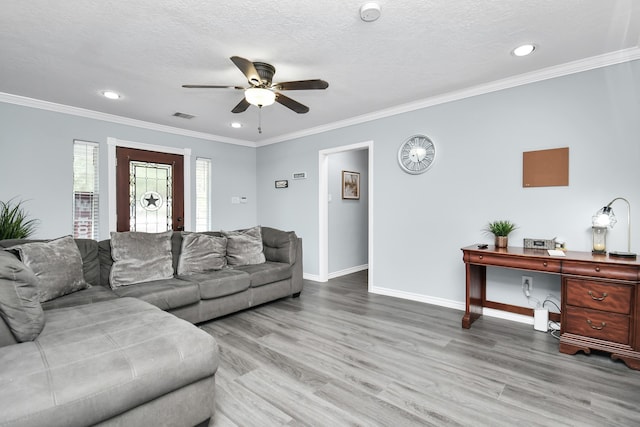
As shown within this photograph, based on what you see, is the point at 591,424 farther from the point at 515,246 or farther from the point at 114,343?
the point at 114,343

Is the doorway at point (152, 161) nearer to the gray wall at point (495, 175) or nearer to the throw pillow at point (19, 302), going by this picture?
the gray wall at point (495, 175)

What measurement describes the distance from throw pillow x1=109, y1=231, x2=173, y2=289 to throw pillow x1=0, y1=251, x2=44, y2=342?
4.49 ft

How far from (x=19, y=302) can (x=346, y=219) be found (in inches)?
181

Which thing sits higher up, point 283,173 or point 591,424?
point 283,173

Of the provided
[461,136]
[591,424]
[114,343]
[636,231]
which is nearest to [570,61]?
[461,136]

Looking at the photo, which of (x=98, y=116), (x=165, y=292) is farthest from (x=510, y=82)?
(x=98, y=116)

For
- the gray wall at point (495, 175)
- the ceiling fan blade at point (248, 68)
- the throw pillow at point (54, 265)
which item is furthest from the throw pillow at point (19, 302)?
the gray wall at point (495, 175)

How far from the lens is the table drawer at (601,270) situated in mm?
2336

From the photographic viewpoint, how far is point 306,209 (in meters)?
5.39

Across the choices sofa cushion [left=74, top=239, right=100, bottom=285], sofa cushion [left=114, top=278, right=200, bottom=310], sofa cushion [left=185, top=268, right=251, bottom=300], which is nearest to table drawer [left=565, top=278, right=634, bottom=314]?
sofa cushion [left=185, top=268, right=251, bottom=300]

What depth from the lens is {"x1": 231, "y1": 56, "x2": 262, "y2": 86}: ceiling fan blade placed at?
233 centimetres

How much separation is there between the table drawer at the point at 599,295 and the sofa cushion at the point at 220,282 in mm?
3087

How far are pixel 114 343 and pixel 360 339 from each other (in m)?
1.98

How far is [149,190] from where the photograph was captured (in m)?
4.85
